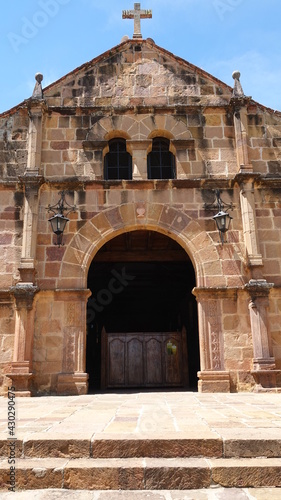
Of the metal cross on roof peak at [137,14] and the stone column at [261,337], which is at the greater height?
the metal cross on roof peak at [137,14]

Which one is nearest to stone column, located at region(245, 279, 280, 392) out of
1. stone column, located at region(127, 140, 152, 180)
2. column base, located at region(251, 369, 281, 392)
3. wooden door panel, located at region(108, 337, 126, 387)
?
column base, located at region(251, 369, 281, 392)

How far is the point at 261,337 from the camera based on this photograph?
7.65m

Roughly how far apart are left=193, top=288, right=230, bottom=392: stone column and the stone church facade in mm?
20

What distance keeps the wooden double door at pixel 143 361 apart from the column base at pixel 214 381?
2.17m

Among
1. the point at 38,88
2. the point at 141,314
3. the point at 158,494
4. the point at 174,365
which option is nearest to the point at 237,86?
→ the point at 38,88

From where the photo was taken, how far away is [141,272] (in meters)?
14.2

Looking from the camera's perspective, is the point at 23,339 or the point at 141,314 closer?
the point at 23,339

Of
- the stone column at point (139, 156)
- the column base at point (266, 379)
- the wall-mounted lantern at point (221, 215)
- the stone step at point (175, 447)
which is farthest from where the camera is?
the stone column at point (139, 156)

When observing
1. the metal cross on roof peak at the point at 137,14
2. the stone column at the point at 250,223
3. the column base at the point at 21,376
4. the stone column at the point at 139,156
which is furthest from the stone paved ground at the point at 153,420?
the metal cross on roof peak at the point at 137,14

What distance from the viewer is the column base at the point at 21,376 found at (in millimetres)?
7277

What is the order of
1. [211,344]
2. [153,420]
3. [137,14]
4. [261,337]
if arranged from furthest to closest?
[137,14] < [211,344] < [261,337] < [153,420]

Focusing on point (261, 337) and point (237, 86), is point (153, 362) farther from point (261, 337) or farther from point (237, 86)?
point (237, 86)

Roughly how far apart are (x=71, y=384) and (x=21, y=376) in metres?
0.90

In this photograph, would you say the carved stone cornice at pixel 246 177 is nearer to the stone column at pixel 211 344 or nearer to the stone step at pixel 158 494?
the stone column at pixel 211 344
